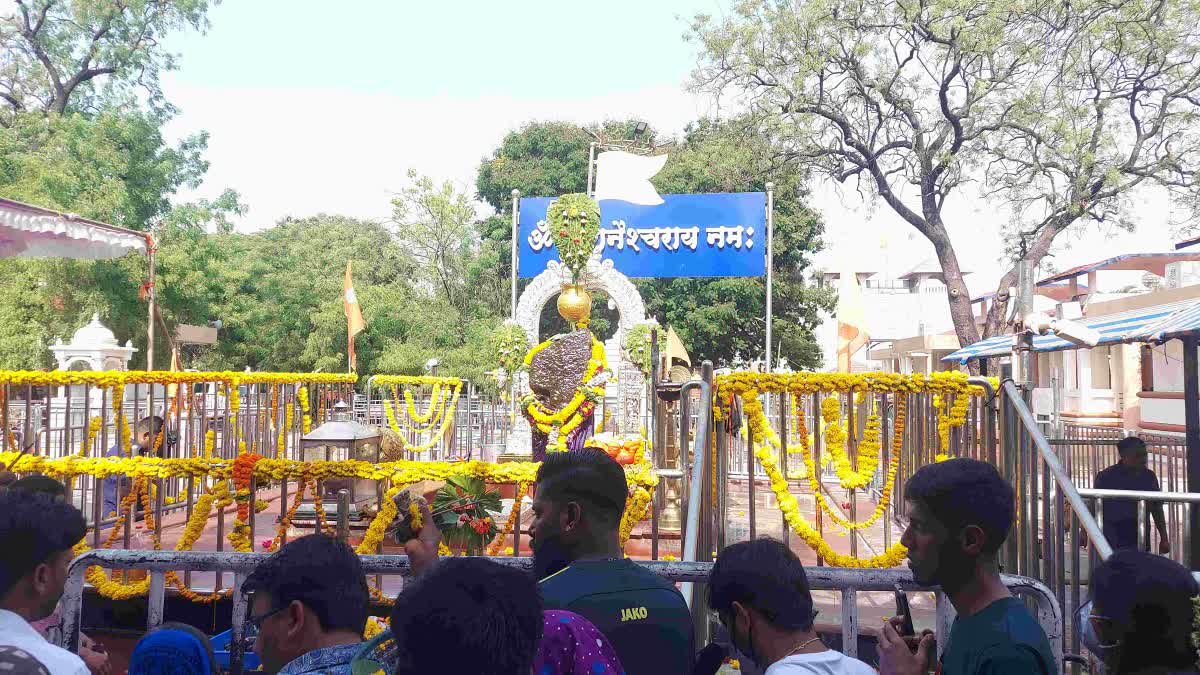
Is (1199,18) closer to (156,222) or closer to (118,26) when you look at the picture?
(156,222)

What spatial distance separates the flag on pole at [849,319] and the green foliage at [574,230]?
344 centimetres

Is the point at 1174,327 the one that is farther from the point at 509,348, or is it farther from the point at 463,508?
the point at 509,348

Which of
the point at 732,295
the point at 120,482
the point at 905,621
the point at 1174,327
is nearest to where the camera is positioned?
the point at 905,621

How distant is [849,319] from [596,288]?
8108 millimetres

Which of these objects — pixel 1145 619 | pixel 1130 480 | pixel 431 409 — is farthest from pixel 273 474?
pixel 431 409

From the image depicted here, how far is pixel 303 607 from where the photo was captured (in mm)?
2037

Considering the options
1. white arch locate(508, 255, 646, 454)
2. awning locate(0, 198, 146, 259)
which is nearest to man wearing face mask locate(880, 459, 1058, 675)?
awning locate(0, 198, 146, 259)

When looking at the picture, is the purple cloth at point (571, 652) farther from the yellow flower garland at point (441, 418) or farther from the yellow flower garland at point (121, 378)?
the yellow flower garland at point (441, 418)

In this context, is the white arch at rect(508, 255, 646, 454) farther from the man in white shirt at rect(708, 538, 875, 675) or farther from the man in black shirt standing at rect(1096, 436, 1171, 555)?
the man in white shirt at rect(708, 538, 875, 675)

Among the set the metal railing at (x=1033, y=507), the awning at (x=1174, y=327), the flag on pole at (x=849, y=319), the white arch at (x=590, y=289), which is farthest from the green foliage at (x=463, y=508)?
the white arch at (x=590, y=289)

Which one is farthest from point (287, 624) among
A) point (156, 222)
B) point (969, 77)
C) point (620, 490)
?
point (156, 222)

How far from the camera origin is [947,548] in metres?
2.28

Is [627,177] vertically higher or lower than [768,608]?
higher

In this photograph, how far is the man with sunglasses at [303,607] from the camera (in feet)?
6.63
